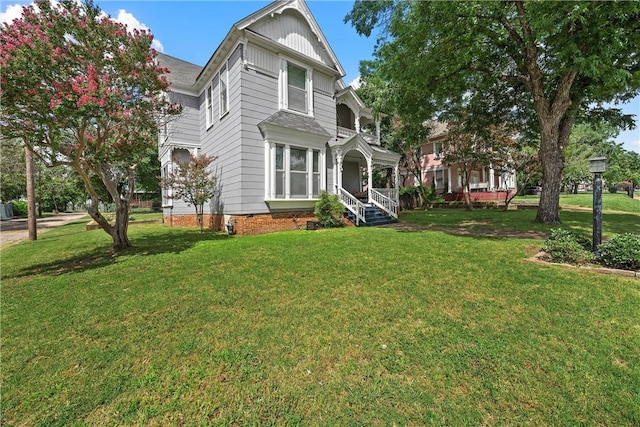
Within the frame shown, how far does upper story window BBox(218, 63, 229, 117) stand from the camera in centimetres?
1126

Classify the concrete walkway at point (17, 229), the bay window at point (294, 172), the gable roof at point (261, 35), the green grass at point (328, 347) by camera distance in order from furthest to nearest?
the concrete walkway at point (17, 229) → the bay window at point (294, 172) → the gable roof at point (261, 35) → the green grass at point (328, 347)

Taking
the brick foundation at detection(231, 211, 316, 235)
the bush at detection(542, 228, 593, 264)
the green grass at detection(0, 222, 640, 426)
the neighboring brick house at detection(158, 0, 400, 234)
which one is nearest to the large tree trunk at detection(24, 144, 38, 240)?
the neighboring brick house at detection(158, 0, 400, 234)

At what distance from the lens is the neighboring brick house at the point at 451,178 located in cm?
2479

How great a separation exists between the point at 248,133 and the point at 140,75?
12.3 feet

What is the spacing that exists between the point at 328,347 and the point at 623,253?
555 cm

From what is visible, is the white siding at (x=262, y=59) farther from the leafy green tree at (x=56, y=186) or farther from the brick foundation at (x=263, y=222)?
the leafy green tree at (x=56, y=186)

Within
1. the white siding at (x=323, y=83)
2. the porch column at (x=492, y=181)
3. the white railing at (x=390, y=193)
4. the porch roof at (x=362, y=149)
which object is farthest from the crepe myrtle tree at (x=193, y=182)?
the porch column at (x=492, y=181)

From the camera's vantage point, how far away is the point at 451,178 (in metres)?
26.2

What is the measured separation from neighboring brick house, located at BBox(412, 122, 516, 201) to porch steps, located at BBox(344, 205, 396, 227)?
1506 cm

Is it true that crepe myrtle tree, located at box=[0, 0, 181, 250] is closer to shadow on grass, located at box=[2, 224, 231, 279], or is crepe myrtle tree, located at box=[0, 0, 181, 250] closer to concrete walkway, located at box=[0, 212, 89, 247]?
shadow on grass, located at box=[2, 224, 231, 279]

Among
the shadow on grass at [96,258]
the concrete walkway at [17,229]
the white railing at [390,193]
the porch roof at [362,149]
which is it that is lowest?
the concrete walkway at [17,229]

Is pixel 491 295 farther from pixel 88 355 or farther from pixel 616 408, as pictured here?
pixel 88 355

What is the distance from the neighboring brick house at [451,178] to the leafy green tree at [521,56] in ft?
37.0

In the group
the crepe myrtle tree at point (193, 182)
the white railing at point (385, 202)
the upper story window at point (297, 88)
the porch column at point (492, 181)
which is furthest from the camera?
the porch column at point (492, 181)
